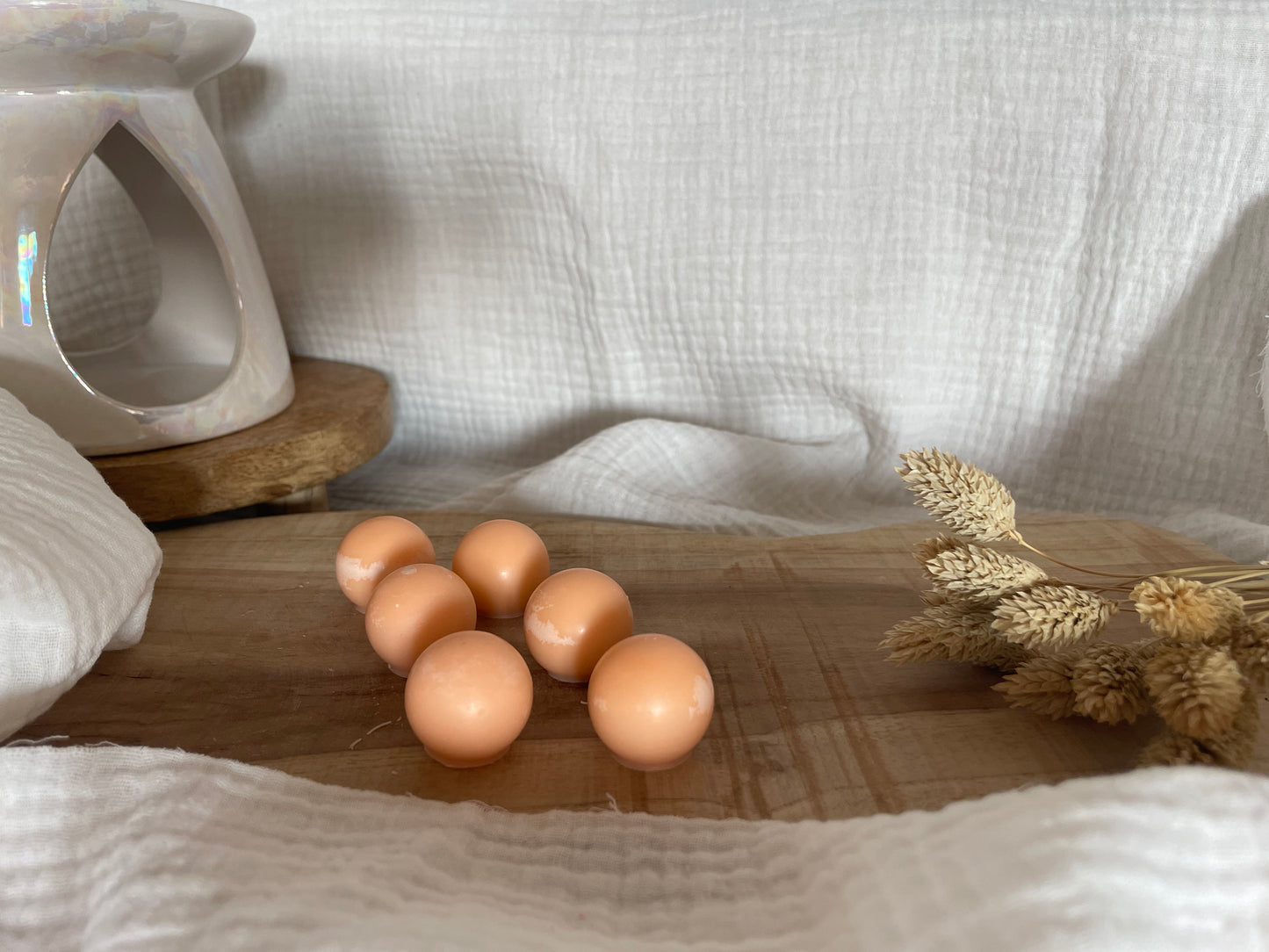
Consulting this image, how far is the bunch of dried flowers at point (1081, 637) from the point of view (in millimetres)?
426

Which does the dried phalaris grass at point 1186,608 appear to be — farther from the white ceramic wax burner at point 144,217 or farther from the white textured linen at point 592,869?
the white ceramic wax burner at point 144,217

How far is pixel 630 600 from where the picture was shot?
64cm

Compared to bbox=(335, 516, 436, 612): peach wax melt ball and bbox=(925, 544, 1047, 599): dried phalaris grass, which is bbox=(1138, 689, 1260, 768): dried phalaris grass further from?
bbox=(335, 516, 436, 612): peach wax melt ball

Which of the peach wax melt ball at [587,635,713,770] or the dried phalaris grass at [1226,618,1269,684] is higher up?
the dried phalaris grass at [1226,618,1269,684]

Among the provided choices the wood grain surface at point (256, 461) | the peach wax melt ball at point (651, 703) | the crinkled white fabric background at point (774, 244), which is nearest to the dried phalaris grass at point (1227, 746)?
the peach wax melt ball at point (651, 703)

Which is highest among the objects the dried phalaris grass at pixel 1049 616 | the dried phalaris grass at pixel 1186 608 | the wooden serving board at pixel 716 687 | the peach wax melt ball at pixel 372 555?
the dried phalaris grass at pixel 1186 608

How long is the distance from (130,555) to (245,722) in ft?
0.44

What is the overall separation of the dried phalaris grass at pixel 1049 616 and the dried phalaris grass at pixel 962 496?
0.04m

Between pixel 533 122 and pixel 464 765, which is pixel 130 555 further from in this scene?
pixel 533 122

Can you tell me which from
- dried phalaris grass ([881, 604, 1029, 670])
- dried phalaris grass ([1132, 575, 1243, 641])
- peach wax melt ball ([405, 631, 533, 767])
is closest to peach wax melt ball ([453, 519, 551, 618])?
peach wax melt ball ([405, 631, 533, 767])

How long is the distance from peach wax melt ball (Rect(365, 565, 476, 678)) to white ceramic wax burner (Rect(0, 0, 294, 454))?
0.32 metres

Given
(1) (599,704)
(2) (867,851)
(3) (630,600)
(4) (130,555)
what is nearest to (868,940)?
(2) (867,851)

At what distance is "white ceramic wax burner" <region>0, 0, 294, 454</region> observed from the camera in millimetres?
650

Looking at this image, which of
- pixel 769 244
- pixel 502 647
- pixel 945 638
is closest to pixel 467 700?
pixel 502 647
